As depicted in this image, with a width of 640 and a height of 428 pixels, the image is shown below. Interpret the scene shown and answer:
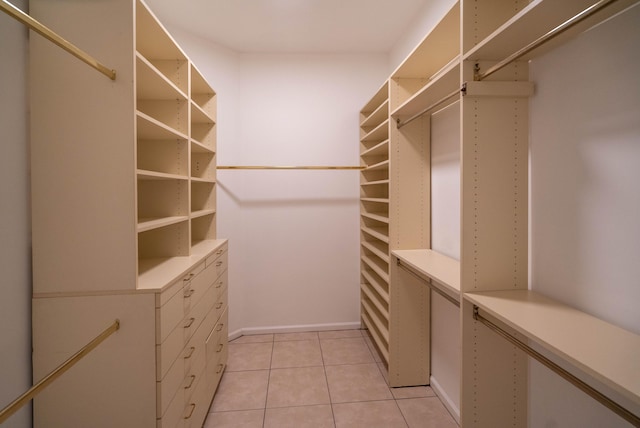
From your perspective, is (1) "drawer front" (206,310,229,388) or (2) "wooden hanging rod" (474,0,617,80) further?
(1) "drawer front" (206,310,229,388)

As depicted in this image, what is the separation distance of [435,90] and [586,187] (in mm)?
951

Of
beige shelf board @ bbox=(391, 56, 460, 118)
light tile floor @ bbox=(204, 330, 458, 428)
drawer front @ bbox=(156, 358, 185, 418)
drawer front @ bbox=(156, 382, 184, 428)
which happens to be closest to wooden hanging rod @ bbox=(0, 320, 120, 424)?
drawer front @ bbox=(156, 358, 185, 418)

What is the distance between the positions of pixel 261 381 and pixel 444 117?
2.57 meters

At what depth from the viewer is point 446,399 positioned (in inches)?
83.8

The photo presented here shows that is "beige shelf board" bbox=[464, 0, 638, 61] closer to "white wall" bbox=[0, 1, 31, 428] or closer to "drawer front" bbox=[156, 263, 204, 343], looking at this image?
"drawer front" bbox=[156, 263, 204, 343]

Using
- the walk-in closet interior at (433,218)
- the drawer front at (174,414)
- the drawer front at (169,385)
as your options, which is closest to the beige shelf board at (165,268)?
the walk-in closet interior at (433,218)

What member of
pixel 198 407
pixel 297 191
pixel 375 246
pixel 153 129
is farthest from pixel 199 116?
pixel 198 407

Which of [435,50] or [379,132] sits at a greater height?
[435,50]

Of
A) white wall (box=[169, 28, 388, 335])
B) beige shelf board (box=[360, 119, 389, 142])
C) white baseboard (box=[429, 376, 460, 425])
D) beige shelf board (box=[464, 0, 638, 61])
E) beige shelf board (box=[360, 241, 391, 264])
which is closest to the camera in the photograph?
beige shelf board (box=[464, 0, 638, 61])

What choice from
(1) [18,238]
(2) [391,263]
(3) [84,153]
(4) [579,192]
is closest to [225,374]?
(2) [391,263]

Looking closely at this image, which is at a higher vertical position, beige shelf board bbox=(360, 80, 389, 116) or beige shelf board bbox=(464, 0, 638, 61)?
beige shelf board bbox=(360, 80, 389, 116)

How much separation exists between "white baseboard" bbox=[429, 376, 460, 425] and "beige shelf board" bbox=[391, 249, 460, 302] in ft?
2.58

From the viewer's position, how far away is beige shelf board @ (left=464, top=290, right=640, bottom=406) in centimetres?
74

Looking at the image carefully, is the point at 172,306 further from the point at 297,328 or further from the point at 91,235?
the point at 297,328
